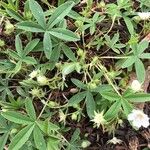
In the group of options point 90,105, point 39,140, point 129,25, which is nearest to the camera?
point 39,140

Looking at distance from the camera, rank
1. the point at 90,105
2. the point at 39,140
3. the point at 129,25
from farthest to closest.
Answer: the point at 129,25 < the point at 90,105 < the point at 39,140

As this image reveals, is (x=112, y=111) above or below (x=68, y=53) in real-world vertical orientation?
below

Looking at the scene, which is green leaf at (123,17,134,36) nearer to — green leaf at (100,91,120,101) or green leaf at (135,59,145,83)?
green leaf at (135,59,145,83)

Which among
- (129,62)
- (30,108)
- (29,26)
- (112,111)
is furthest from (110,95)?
(29,26)

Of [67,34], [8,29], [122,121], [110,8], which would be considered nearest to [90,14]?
[110,8]

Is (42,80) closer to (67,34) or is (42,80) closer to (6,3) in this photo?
(67,34)

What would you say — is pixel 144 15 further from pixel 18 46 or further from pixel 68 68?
pixel 18 46

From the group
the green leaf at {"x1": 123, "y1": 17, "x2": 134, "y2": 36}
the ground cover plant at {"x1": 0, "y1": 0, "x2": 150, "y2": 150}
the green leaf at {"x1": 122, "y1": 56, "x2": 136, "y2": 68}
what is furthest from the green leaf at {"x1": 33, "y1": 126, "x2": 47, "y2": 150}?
the green leaf at {"x1": 123, "y1": 17, "x2": 134, "y2": 36}

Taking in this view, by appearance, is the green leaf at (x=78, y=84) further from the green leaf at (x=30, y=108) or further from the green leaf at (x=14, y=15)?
the green leaf at (x=14, y=15)
